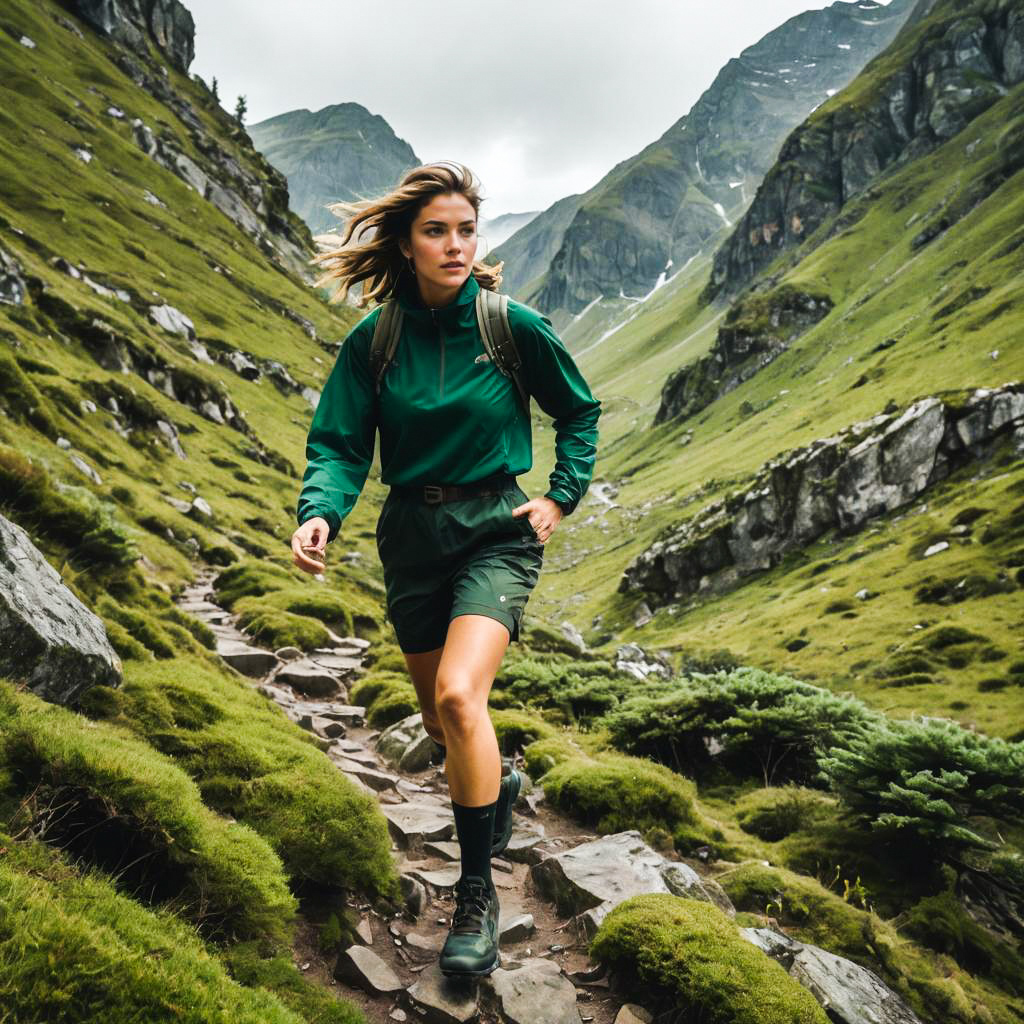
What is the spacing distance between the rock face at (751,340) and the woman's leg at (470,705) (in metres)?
171

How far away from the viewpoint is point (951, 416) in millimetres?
65875

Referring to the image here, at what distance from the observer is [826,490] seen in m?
71.1

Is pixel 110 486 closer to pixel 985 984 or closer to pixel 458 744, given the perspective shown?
pixel 458 744

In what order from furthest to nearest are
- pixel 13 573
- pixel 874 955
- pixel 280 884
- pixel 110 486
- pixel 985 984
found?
pixel 110 486 < pixel 985 984 < pixel 874 955 < pixel 13 573 < pixel 280 884

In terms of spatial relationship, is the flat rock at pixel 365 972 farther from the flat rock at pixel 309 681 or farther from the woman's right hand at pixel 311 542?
the flat rock at pixel 309 681

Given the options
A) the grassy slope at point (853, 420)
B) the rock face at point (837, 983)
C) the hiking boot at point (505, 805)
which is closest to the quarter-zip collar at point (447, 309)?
the hiking boot at point (505, 805)

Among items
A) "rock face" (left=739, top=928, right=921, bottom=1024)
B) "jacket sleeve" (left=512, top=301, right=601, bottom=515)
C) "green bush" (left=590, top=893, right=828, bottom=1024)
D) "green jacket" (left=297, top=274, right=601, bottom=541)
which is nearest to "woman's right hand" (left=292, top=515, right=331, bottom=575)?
"green jacket" (left=297, top=274, right=601, bottom=541)

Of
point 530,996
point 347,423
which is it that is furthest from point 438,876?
point 347,423

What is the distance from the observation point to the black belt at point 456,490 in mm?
5035

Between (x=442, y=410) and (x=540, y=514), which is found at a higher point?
(x=442, y=410)

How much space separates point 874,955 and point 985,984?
179 centimetres

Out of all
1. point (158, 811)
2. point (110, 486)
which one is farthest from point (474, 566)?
point (110, 486)

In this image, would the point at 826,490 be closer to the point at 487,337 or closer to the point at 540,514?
the point at 540,514

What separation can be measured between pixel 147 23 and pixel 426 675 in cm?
20791
